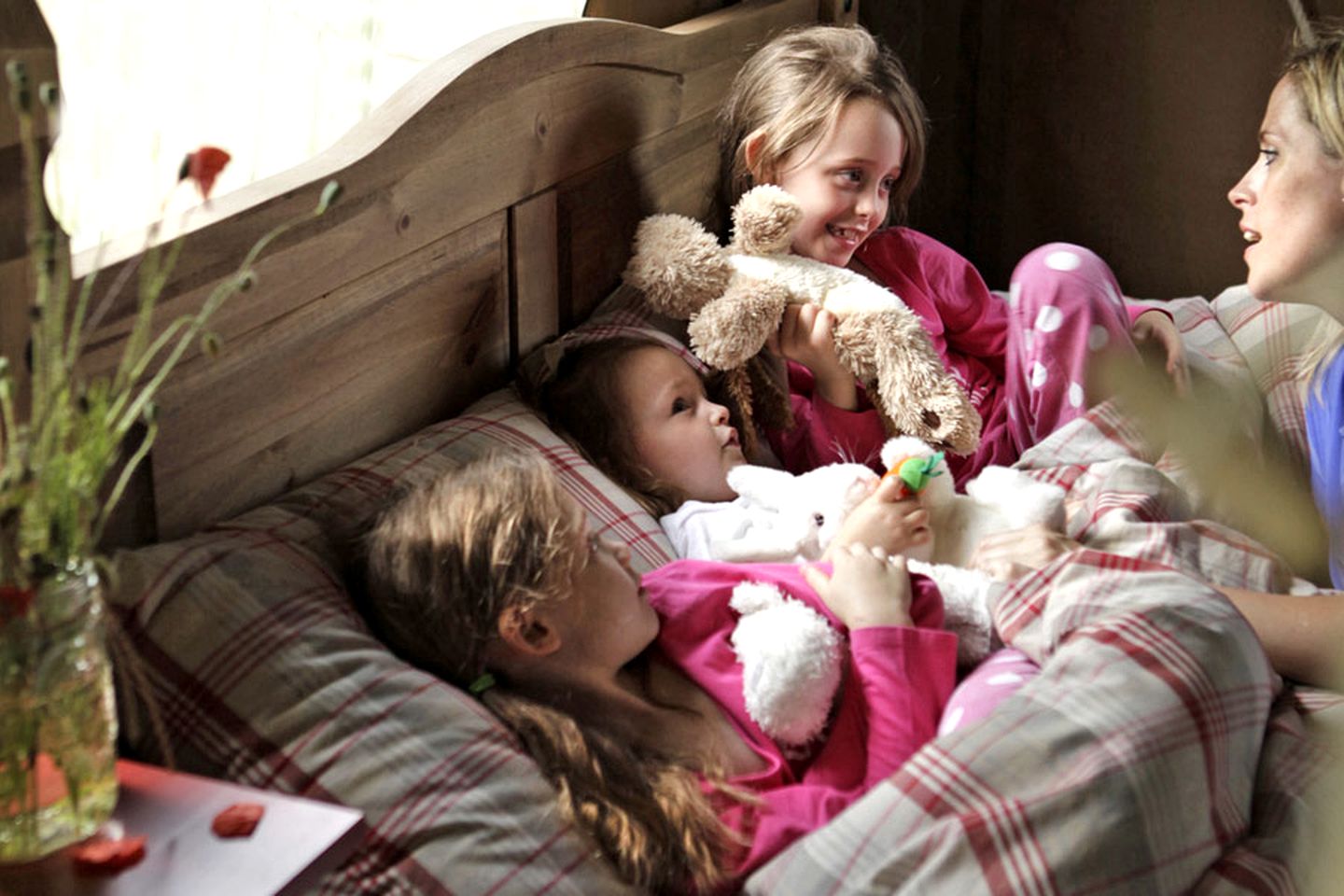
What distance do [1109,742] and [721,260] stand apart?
785 mm

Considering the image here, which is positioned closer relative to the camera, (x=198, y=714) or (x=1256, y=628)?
(x=198, y=714)

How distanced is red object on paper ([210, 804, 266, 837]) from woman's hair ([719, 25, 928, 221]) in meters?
1.15

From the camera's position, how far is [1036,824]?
39.5 inches

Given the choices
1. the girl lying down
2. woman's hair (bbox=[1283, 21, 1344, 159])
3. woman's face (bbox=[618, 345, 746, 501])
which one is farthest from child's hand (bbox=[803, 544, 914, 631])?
woman's hair (bbox=[1283, 21, 1344, 159])

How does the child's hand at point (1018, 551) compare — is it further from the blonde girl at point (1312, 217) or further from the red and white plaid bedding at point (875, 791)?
the blonde girl at point (1312, 217)

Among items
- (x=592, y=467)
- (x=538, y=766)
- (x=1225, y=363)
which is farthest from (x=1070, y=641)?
(x=1225, y=363)

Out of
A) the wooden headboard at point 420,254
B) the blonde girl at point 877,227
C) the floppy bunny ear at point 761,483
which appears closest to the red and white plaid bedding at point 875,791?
the wooden headboard at point 420,254

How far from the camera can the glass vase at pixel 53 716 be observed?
30.7 inches

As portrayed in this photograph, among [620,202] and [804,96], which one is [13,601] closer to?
[620,202]

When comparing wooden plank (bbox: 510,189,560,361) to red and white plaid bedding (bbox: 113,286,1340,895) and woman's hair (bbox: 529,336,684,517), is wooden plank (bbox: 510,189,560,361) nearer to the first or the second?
woman's hair (bbox: 529,336,684,517)

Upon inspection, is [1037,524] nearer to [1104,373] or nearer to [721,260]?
[1104,373]

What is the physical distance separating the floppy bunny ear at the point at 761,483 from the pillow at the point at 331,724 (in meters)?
0.49

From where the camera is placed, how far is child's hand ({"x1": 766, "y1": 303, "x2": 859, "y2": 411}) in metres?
1.62

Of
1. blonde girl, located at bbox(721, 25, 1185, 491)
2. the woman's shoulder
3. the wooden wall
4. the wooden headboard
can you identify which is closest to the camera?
the wooden headboard
